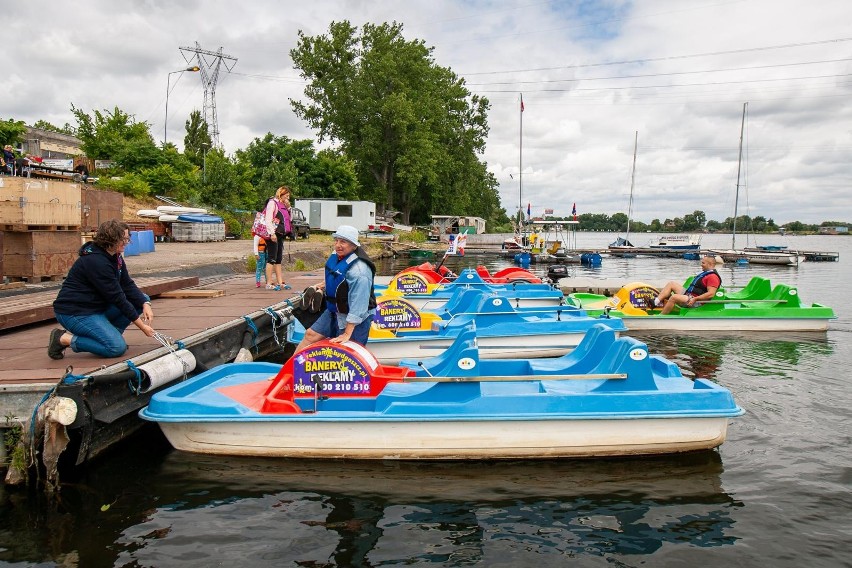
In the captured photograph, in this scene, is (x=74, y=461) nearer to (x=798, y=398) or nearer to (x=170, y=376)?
(x=170, y=376)

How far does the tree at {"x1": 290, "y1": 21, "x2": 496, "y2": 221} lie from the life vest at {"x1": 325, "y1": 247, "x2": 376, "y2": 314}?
49645 mm

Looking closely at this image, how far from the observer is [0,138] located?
2655 centimetres

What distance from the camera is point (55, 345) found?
22.2 feet

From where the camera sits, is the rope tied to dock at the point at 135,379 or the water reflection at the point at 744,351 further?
the water reflection at the point at 744,351

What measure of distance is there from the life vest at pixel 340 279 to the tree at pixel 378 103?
49645mm

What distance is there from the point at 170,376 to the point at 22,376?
147 centimetres

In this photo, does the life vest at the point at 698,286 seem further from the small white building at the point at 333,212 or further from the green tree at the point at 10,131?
the small white building at the point at 333,212

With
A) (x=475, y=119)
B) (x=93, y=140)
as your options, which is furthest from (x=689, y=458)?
(x=475, y=119)

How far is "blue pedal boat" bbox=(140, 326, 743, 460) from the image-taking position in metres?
6.34

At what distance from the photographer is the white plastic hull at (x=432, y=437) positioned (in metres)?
6.40

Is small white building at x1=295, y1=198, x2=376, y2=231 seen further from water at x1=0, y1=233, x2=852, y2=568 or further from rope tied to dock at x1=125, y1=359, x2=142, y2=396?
rope tied to dock at x1=125, y1=359, x2=142, y2=396

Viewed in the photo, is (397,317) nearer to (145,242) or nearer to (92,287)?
(92,287)

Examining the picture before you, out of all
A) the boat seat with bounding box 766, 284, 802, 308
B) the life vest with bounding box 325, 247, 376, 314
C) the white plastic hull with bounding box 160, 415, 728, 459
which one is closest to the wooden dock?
the white plastic hull with bounding box 160, 415, 728, 459

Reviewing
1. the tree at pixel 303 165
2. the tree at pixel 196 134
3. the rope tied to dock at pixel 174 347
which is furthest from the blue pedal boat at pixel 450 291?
the tree at pixel 196 134
